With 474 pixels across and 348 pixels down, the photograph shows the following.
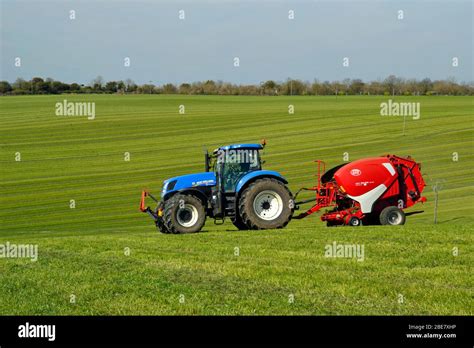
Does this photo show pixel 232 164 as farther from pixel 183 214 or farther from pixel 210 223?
pixel 210 223

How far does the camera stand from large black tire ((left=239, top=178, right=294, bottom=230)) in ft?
56.6

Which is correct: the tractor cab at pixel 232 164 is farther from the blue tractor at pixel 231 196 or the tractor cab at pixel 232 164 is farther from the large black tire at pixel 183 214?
the large black tire at pixel 183 214

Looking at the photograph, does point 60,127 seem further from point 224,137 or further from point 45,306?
point 45,306

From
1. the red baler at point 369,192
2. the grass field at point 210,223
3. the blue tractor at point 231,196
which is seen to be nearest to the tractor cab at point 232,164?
the blue tractor at point 231,196

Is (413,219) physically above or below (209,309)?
below

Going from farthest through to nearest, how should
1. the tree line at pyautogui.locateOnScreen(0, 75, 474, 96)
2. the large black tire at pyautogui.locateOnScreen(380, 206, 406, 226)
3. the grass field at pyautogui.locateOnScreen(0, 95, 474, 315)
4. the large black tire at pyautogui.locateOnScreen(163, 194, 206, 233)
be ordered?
1. the tree line at pyautogui.locateOnScreen(0, 75, 474, 96)
2. the large black tire at pyautogui.locateOnScreen(380, 206, 406, 226)
3. the large black tire at pyautogui.locateOnScreen(163, 194, 206, 233)
4. the grass field at pyautogui.locateOnScreen(0, 95, 474, 315)

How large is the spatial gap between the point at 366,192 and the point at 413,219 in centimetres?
940

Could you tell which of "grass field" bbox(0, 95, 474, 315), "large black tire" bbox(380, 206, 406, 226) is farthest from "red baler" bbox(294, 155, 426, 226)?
"grass field" bbox(0, 95, 474, 315)

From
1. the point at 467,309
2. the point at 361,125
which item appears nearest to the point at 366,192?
the point at 467,309

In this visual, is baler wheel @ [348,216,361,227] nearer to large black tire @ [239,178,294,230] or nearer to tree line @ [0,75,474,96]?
large black tire @ [239,178,294,230]

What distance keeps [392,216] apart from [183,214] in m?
6.26

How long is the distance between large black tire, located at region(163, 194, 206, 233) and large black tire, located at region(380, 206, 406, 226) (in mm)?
5438

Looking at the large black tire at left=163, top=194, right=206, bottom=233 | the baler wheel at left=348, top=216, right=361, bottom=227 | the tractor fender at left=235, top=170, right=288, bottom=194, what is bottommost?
the baler wheel at left=348, top=216, right=361, bottom=227
